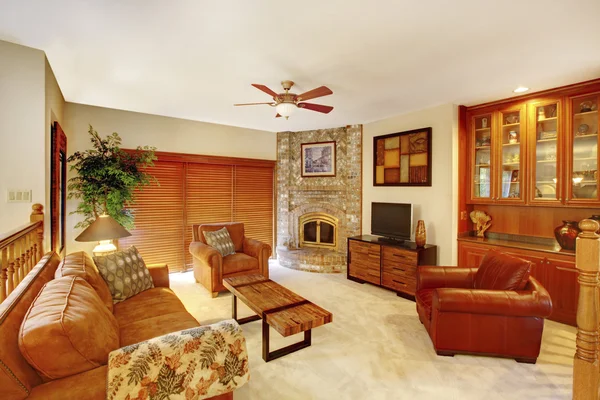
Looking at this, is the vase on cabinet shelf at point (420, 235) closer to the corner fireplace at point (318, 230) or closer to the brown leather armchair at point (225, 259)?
the corner fireplace at point (318, 230)

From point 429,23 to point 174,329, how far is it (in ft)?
9.38

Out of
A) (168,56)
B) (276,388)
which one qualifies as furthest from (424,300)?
(168,56)

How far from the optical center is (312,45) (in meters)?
2.40

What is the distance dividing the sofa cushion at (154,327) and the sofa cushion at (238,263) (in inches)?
64.7

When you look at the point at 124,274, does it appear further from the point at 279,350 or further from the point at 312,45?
the point at 312,45

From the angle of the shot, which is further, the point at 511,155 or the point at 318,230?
the point at 318,230

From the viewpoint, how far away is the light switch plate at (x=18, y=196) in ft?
8.30

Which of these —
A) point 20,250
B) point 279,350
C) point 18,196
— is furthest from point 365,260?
point 18,196

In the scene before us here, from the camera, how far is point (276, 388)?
213 cm

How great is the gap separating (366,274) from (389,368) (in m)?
2.12

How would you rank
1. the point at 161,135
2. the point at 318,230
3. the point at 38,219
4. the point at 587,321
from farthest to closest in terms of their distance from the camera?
the point at 318,230 → the point at 161,135 → the point at 38,219 → the point at 587,321

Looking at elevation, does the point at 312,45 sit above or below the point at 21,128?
above

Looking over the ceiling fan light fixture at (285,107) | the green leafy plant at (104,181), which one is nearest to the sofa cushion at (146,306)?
the green leafy plant at (104,181)

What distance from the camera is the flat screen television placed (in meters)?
4.29
